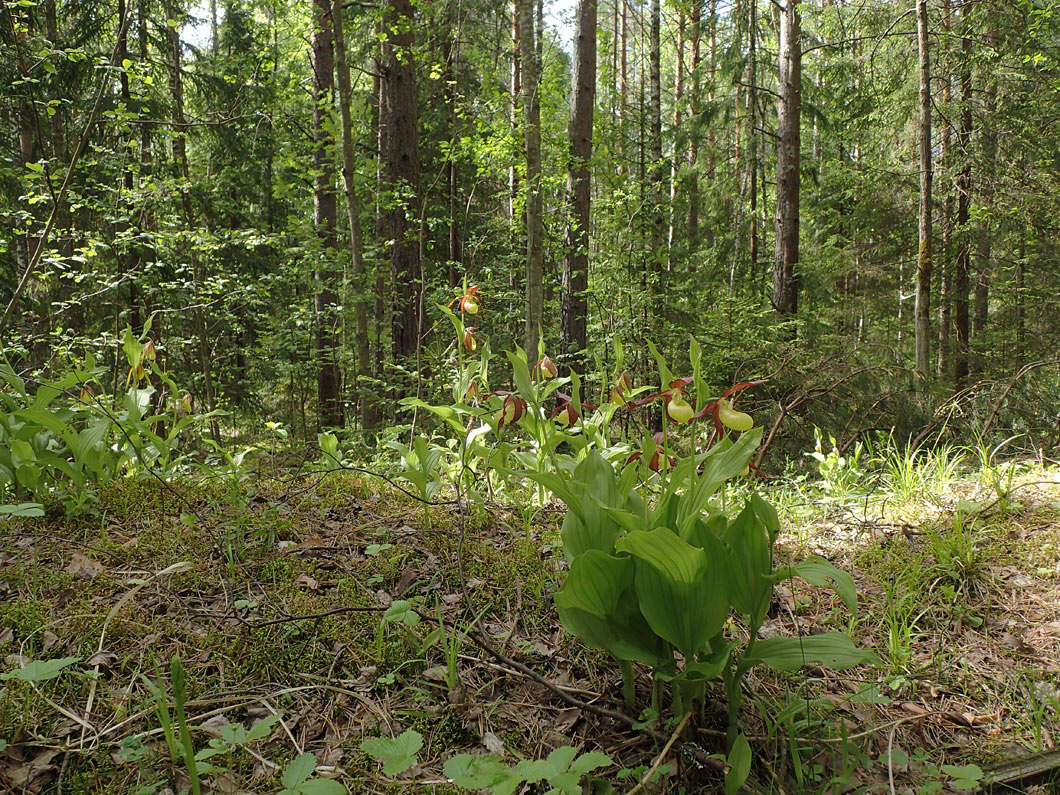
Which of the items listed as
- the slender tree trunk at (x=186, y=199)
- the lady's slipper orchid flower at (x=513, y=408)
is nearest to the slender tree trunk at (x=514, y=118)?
the slender tree trunk at (x=186, y=199)

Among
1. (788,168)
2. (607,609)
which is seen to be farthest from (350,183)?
(788,168)

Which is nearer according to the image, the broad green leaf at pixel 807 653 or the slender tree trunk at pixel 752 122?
the broad green leaf at pixel 807 653

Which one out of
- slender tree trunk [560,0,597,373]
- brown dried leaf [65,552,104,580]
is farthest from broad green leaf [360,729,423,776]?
slender tree trunk [560,0,597,373]

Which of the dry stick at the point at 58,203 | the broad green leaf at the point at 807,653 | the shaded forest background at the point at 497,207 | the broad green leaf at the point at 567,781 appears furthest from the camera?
the shaded forest background at the point at 497,207

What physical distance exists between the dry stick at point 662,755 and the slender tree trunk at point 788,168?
23.8 ft

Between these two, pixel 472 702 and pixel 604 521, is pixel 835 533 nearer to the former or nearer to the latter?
pixel 604 521

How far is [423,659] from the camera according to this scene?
1.57m

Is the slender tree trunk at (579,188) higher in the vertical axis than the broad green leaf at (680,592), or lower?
higher

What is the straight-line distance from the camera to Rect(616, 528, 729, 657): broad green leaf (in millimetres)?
1227

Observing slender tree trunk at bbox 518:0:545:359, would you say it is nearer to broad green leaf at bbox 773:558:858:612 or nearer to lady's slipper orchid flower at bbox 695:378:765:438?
Result: lady's slipper orchid flower at bbox 695:378:765:438

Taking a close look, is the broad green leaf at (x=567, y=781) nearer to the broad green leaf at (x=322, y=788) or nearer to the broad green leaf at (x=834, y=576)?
the broad green leaf at (x=322, y=788)

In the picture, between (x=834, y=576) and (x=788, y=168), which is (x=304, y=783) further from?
(x=788, y=168)

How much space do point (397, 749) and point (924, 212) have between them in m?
9.65

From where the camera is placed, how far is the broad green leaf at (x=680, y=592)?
1.23 metres
